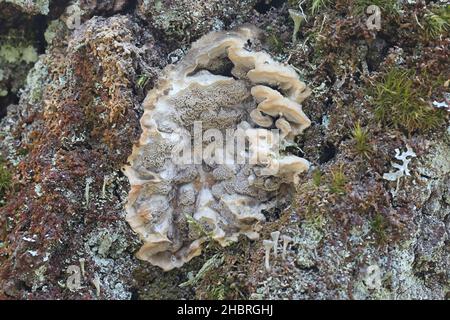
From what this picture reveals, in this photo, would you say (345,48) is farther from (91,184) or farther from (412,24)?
(91,184)

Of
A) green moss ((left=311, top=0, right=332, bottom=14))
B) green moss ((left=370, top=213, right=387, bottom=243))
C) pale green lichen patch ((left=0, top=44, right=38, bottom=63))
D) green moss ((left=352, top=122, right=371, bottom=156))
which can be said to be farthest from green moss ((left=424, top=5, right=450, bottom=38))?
pale green lichen patch ((left=0, top=44, right=38, bottom=63))

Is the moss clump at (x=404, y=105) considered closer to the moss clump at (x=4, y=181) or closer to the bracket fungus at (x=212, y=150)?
the bracket fungus at (x=212, y=150)

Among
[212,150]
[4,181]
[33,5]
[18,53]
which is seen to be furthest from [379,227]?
[18,53]

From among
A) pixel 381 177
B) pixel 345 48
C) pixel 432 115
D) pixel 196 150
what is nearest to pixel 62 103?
pixel 196 150

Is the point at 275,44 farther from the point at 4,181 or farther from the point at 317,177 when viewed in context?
the point at 4,181

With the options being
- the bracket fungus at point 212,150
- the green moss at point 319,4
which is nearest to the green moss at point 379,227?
the bracket fungus at point 212,150
